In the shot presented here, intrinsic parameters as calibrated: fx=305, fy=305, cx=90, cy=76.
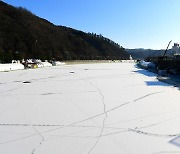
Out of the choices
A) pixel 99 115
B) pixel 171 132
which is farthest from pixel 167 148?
pixel 99 115

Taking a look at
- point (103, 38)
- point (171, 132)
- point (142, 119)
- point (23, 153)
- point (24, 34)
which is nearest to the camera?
point (23, 153)

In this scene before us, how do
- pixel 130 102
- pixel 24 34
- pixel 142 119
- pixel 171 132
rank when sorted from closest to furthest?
pixel 171 132, pixel 142 119, pixel 130 102, pixel 24 34

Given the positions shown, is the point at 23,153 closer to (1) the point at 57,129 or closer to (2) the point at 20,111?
(1) the point at 57,129

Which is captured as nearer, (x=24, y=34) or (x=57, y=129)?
(x=57, y=129)

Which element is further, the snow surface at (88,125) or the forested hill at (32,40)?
the forested hill at (32,40)

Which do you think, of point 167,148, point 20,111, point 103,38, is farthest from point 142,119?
point 103,38

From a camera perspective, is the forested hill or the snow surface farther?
the forested hill

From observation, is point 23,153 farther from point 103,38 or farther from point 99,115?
point 103,38

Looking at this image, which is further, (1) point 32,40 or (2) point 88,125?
(1) point 32,40

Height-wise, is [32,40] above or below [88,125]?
above
